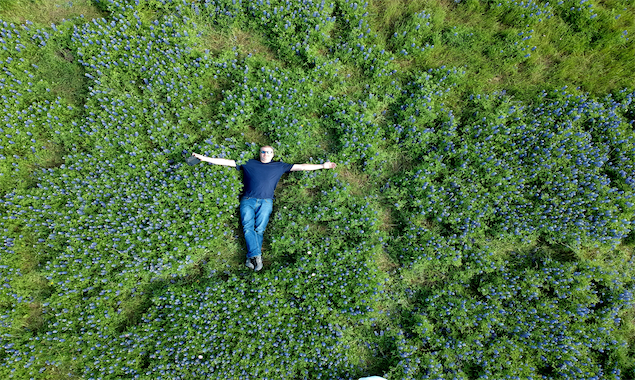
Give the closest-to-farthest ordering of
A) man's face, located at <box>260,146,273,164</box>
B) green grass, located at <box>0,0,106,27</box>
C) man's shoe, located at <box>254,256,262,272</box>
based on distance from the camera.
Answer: man's face, located at <box>260,146,273,164</box>
man's shoe, located at <box>254,256,262,272</box>
green grass, located at <box>0,0,106,27</box>

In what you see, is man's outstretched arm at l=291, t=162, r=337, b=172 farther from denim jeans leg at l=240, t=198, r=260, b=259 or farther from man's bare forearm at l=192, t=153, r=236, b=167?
man's bare forearm at l=192, t=153, r=236, b=167

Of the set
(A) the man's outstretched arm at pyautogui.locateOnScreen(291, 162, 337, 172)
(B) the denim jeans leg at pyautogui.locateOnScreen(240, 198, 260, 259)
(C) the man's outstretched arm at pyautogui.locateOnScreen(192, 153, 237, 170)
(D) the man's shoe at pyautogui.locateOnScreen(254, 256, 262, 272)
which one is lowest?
(D) the man's shoe at pyautogui.locateOnScreen(254, 256, 262, 272)

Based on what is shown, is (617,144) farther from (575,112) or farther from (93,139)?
(93,139)

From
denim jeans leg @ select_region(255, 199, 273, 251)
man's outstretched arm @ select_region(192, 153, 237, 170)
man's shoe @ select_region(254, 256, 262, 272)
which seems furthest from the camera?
denim jeans leg @ select_region(255, 199, 273, 251)

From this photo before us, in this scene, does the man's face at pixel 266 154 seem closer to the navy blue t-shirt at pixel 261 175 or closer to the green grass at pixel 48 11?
the navy blue t-shirt at pixel 261 175

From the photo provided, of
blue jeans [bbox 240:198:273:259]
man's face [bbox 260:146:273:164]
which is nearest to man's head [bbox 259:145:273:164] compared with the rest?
man's face [bbox 260:146:273:164]

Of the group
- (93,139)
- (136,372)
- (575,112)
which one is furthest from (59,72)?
(575,112)

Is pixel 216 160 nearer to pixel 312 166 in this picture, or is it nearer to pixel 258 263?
pixel 312 166
